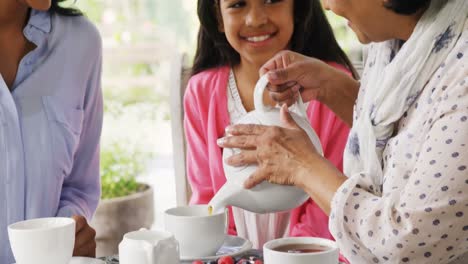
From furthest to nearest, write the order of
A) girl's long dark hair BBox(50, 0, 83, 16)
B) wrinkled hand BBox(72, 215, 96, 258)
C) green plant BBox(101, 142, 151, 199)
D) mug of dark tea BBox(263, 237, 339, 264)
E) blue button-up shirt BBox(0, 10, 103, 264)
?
1. green plant BBox(101, 142, 151, 199)
2. girl's long dark hair BBox(50, 0, 83, 16)
3. blue button-up shirt BBox(0, 10, 103, 264)
4. wrinkled hand BBox(72, 215, 96, 258)
5. mug of dark tea BBox(263, 237, 339, 264)

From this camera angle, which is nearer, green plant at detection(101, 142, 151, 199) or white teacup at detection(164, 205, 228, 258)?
white teacup at detection(164, 205, 228, 258)

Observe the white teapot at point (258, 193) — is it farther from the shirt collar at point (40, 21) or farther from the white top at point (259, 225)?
the shirt collar at point (40, 21)

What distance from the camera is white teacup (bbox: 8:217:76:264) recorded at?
1274 millimetres

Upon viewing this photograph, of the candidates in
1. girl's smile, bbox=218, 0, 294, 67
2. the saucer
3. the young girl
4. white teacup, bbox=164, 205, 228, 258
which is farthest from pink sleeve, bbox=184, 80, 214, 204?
white teacup, bbox=164, 205, 228, 258

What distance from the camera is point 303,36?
2111 millimetres

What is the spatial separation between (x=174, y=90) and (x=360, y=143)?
2.66ft

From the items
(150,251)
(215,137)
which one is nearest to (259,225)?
(215,137)

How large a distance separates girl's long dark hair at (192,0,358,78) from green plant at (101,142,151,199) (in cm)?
134

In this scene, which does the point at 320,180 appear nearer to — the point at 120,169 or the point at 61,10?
the point at 61,10

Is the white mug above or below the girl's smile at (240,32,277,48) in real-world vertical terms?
below

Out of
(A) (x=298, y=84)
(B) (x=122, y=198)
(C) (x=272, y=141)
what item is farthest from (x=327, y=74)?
(B) (x=122, y=198)

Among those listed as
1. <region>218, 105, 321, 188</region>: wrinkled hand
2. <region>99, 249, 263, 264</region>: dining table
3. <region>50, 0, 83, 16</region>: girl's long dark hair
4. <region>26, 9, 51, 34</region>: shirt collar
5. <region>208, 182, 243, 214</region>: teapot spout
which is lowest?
<region>99, 249, 263, 264</region>: dining table

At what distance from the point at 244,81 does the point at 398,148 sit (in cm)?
83

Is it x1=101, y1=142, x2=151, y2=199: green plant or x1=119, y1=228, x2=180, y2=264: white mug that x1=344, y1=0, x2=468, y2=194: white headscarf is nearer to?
x1=119, y1=228, x2=180, y2=264: white mug
